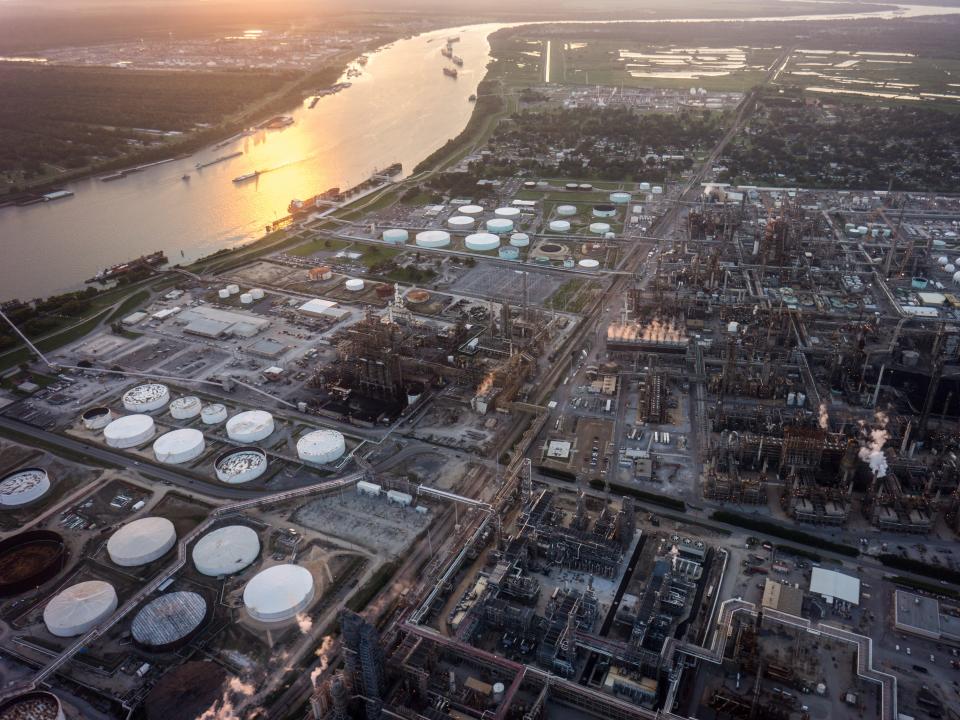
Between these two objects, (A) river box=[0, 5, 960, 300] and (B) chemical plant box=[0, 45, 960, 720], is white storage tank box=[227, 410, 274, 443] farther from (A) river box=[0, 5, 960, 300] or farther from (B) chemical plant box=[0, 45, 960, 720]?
(A) river box=[0, 5, 960, 300]

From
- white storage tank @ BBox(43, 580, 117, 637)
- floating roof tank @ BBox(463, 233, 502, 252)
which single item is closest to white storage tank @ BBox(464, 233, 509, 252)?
floating roof tank @ BBox(463, 233, 502, 252)

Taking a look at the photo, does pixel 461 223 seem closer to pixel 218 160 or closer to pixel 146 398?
pixel 146 398

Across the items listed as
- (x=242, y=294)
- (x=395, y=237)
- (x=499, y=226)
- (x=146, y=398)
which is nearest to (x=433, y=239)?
(x=395, y=237)

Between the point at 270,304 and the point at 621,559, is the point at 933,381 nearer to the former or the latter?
the point at 621,559

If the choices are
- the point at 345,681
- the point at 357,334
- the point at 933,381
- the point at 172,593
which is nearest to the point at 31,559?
the point at 172,593

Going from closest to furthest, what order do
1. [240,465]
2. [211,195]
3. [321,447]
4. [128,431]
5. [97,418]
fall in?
[240,465], [321,447], [128,431], [97,418], [211,195]

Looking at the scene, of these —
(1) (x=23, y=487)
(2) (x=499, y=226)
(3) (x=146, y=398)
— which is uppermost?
(2) (x=499, y=226)

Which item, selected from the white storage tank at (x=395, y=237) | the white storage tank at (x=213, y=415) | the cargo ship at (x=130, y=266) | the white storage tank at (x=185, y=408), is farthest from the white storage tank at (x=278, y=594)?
the cargo ship at (x=130, y=266)
